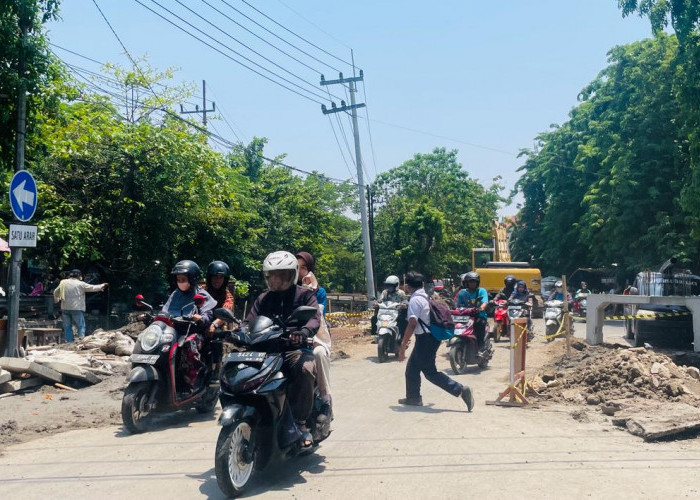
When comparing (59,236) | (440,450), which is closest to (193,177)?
(59,236)

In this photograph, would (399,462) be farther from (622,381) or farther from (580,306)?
(580,306)

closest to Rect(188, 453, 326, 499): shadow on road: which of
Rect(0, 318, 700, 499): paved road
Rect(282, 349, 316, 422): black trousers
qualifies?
Rect(0, 318, 700, 499): paved road

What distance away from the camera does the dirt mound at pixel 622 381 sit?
9438 mm

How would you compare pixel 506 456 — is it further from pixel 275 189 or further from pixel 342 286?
pixel 342 286

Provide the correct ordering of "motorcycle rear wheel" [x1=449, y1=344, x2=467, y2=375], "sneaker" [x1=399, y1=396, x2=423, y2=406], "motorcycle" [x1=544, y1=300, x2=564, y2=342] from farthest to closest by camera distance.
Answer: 1. "motorcycle" [x1=544, y1=300, x2=564, y2=342]
2. "motorcycle rear wheel" [x1=449, y1=344, x2=467, y2=375]
3. "sneaker" [x1=399, y1=396, x2=423, y2=406]

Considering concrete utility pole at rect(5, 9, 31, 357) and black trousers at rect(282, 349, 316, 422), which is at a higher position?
concrete utility pole at rect(5, 9, 31, 357)

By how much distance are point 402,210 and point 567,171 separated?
10197 mm

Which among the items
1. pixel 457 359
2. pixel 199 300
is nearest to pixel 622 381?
pixel 457 359

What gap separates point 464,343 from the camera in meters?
12.9

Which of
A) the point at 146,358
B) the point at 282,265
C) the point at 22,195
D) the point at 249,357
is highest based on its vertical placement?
the point at 22,195

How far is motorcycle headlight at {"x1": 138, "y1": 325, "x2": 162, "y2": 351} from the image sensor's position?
26.0ft

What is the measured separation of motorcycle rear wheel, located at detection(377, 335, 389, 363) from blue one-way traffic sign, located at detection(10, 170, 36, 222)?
7.12 m

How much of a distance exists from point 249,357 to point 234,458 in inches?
30.1

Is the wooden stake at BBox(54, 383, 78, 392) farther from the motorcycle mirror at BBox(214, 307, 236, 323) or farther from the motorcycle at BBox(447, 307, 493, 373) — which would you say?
the motorcycle at BBox(447, 307, 493, 373)
